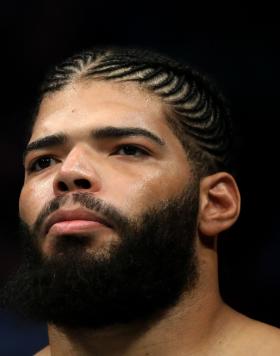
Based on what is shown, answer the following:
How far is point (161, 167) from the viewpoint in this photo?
1.75 meters

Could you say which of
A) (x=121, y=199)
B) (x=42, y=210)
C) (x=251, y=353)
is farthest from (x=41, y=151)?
(x=251, y=353)

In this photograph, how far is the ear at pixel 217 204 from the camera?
1826 millimetres

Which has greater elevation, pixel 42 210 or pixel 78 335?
pixel 42 210

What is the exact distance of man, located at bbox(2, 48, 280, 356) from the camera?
1618 millimetres

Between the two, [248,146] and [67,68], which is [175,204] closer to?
[67,68]

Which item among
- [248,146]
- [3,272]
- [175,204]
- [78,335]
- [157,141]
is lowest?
[3,272]

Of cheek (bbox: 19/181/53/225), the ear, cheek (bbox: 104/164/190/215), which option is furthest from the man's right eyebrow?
the ear

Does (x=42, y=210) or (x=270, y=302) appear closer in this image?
(x=42, y=210)

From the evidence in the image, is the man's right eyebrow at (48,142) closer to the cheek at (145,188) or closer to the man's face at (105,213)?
the man's face at (105,213)

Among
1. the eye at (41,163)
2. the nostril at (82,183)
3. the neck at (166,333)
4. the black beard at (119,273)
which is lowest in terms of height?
the neck at (166,333)

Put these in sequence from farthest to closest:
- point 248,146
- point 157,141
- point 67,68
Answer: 1. point 248,146
2. point 67,68
3. point 157,141

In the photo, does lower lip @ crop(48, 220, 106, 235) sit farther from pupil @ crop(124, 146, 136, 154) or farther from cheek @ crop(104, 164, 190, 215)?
pupil @ crop(124, 146, 136, 154)

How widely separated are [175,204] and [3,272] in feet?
3.49

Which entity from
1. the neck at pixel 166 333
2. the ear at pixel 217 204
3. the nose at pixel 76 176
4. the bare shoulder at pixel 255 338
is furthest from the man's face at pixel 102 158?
the bare shoulder at pixel 255 338
